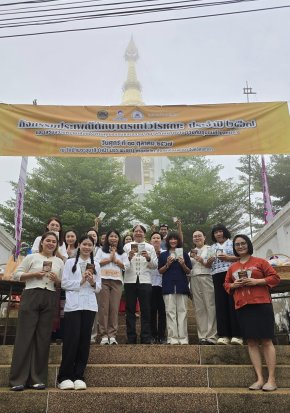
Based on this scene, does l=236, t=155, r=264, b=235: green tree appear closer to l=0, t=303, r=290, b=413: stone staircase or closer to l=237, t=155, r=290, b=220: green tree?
l=237, t=155, r=290, b=220: green tree

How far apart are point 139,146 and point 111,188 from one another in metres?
12.7

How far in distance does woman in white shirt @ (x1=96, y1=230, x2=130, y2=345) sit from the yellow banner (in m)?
1.78

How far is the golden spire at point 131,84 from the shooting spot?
44.7 meters

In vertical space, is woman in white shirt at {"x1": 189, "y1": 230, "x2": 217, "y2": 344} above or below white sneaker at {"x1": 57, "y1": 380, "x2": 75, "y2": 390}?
above

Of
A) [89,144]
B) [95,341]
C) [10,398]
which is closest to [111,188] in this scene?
[89,144]

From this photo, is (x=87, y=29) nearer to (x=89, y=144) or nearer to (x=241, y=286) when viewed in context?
(x=89, y=144)

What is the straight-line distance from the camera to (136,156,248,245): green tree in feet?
61.8

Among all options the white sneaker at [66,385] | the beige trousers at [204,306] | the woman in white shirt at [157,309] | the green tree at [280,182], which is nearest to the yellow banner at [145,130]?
the woman in white shirt at [157,309]

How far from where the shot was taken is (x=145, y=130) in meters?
6.38

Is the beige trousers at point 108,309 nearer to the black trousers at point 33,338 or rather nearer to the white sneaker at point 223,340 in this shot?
the black trousers at point 33,338

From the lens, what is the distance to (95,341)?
5.00 meters

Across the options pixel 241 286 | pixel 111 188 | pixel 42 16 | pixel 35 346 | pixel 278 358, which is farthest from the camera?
pixel 111 188

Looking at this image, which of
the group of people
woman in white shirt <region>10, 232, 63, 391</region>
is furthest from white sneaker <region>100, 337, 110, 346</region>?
woman in white shirt <region>10, 232, 63, 391</region>

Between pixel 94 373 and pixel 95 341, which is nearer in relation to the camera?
pixel 94 373
